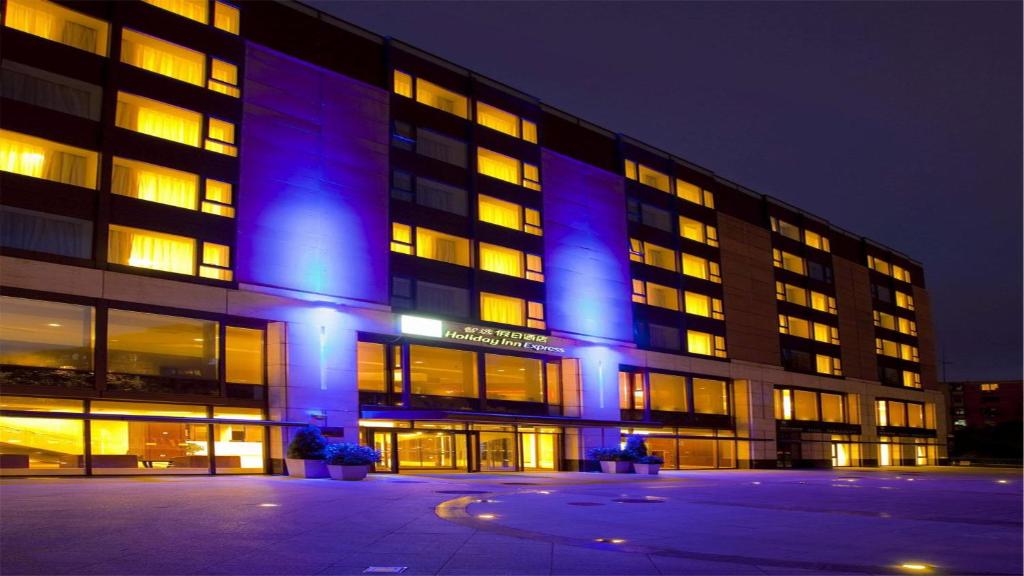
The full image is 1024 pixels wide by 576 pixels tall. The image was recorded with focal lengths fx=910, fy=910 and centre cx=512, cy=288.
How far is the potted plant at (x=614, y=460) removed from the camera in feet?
179

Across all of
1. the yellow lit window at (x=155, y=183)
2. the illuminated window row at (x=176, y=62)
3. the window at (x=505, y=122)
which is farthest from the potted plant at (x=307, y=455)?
the window at (x=505, y=122)

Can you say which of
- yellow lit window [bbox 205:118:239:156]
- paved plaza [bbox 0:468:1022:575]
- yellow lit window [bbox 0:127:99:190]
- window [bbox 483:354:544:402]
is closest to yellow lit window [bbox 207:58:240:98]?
yellow lit window [bbox 205:118:239:156]

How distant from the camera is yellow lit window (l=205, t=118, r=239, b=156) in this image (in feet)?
147

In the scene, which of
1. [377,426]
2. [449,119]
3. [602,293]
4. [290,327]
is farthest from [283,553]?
[602,293]

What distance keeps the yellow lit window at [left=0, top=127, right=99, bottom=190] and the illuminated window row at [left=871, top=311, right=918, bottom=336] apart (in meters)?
85.1

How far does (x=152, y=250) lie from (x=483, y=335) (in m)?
20.4

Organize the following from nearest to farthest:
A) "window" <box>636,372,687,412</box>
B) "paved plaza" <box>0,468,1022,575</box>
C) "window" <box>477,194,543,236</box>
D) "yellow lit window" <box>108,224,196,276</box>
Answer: "paved plaza" <box>0,468,1022,575</box>
"yellow lit window" <box>108,224,196,276</box>
"window" <box>477,194,543,236</box>
"window" <box>636,372,687,412</box>

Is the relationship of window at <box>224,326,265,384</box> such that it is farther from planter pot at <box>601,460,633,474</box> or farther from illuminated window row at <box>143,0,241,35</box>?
planter pot at <box>601,460,633,474</box>

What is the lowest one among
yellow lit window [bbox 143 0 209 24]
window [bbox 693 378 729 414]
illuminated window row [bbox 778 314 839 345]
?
window [bbox 693 378 729 414]

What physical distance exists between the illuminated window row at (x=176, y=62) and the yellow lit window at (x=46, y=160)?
5316 mm

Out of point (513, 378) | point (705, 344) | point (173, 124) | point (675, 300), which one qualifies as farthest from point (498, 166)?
point (705, 344)

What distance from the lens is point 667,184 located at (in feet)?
247

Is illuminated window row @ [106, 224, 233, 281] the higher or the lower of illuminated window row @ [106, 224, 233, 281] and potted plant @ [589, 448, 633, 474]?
the higher

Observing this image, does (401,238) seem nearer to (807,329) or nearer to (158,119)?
(158,119)
